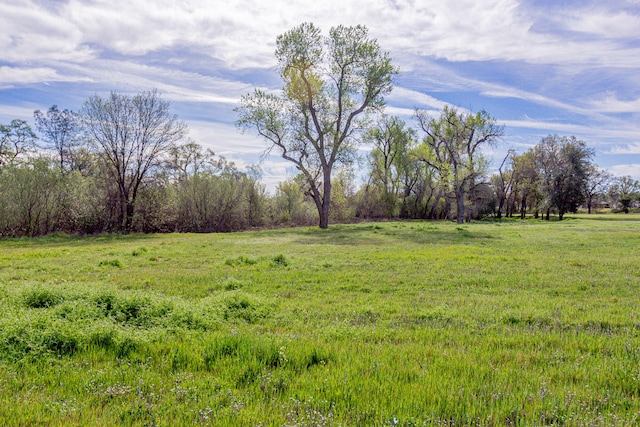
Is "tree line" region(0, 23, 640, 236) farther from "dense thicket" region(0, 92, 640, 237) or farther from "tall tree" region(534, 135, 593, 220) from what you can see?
"tall tree" region(534, 135, 593, 220)

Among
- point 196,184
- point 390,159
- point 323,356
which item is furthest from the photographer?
point 390,159

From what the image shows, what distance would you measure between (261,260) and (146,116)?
25.6m

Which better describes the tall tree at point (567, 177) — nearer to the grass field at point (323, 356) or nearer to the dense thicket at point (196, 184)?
the dense thicket at point (196, 184)

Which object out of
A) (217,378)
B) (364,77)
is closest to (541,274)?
(217,378)

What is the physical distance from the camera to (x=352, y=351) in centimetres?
469

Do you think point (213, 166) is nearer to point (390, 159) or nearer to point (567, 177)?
point (390, 159)

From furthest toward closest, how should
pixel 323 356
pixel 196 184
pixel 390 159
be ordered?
pixel 390 159 < pixel 196 184 < pixel 323 356

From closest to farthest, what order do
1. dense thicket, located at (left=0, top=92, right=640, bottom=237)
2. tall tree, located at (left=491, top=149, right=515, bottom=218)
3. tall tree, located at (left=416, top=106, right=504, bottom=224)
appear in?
dense thicket, located at (left=0, top=92, right=640, bottom=237), tall tree, located at (left=416, top=106, right=504, bottom=224), tall tree, located at (left=491, top=149, right=515, bottom=218)

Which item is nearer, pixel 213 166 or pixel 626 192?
pixel 213 166

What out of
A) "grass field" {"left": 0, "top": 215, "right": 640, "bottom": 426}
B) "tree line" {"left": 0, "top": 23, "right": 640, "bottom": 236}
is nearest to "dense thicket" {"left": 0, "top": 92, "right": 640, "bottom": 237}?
"tree line" {"left": 0, "top": 23, "right": 640, "bottom": 236}

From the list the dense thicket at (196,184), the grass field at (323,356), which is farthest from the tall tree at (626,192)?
the grass field at (323,356)

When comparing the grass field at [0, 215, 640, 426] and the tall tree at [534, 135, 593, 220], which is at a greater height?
the tall tree at [534, 135, 593, 220]

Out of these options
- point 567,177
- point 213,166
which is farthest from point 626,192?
point 213,166

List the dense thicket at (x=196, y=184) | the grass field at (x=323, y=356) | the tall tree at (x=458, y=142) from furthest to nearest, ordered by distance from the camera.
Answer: the tall tree at (x=458, y=142)
the dense thicket at (x=196, y=184)
the grass field at (x=323, y=356)
